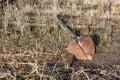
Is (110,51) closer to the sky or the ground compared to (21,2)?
closer to the ground

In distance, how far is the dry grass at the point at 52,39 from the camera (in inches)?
183

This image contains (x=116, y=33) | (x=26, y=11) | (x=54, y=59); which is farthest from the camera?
(x=26, y=11)

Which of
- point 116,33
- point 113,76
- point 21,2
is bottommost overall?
point 113,76

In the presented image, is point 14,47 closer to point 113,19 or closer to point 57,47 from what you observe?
point 57,47

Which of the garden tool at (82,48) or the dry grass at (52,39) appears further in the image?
the garden tool at (82,48)

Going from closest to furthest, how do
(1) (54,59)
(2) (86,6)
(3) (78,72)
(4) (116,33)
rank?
1. (3) (78,72)
2. (1) (54,59)
3. (4) (116,33)
4. (2) (86,6)

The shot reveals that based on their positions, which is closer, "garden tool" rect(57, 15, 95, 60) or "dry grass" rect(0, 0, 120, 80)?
"dry grass" rect(0, 0, 120, 80)

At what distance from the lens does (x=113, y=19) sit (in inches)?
250

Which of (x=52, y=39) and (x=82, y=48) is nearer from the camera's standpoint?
(x=82, y=48)

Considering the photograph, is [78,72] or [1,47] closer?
[78,72]

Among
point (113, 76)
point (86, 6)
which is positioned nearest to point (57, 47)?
point (113, 76)

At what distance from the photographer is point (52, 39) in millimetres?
5410

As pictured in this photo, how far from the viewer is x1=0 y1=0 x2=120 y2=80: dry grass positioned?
4.64 metres

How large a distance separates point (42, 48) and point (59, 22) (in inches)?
31.5
